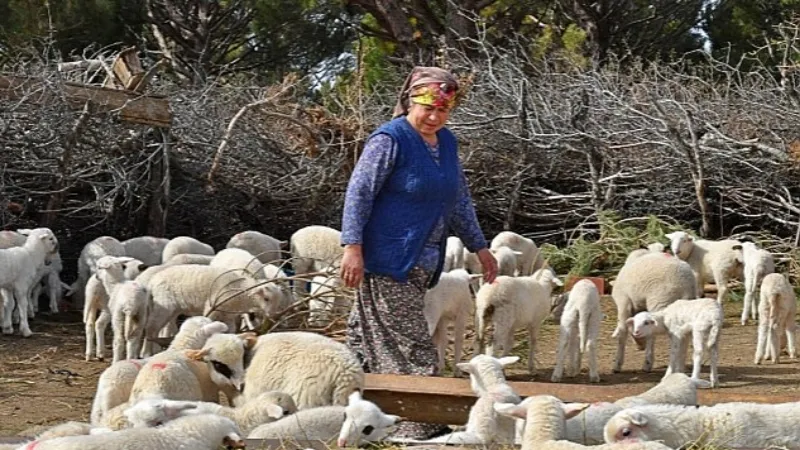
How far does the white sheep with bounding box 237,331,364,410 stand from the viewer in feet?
19.0

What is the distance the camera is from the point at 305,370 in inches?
231

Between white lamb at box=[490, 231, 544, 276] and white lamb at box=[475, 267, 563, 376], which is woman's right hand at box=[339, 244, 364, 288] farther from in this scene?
white lamb at box=[490, 231, 544, 276]

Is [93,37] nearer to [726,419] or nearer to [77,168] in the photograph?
[77,168]

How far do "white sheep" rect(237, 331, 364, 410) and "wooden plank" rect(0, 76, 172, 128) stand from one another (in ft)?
21.0

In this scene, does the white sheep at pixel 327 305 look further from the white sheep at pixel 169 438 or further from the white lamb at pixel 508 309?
the white sheep at pixel 169 438

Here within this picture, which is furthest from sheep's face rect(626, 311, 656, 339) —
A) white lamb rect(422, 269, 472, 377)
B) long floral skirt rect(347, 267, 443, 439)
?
long floral skirt rect(347, 267, 443, 439)

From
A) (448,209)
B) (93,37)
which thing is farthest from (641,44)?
(448,209)

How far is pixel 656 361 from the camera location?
31.6ft

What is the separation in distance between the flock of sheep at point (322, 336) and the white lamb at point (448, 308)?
1 cm

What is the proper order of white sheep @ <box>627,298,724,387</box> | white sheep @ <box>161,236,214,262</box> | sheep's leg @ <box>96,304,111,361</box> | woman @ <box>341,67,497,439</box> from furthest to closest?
white sheep @ <box>161,236,214,262</box> < sheep's leg @ <box>96,304,111,361</box> < white sheep @ <box>627,298,724,387</box> < woman @ <box>341,67,497,439</box>

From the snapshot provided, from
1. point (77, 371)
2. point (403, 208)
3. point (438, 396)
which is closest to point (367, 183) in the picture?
point (403, 208)

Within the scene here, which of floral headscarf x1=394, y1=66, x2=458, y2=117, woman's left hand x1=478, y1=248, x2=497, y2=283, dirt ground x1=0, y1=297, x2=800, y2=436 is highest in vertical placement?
floral headscarf x1=394, y1=66, x2=458, y2=117

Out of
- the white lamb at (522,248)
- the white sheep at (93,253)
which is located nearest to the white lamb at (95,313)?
the white sheep at (93,253)

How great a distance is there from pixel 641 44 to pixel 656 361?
Answer: 1167cm
